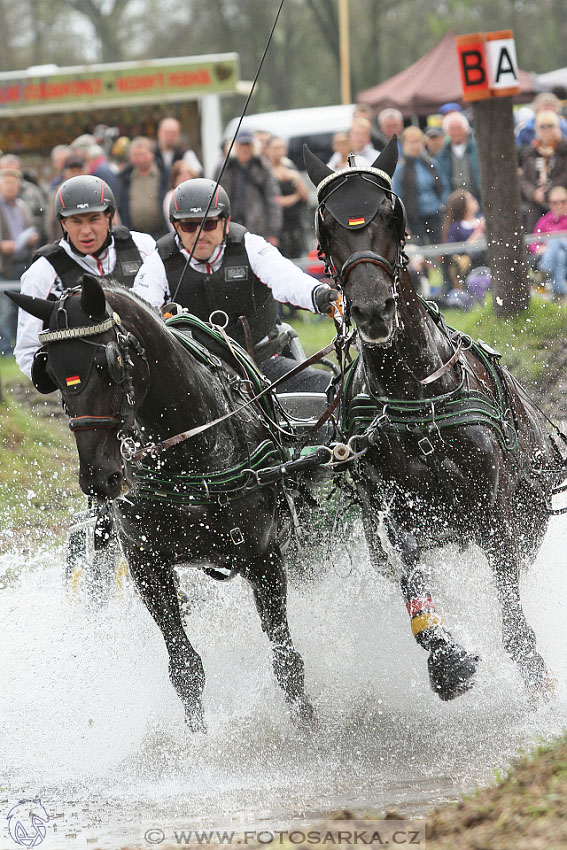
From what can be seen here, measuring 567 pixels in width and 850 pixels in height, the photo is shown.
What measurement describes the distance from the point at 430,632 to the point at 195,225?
7.95 feet

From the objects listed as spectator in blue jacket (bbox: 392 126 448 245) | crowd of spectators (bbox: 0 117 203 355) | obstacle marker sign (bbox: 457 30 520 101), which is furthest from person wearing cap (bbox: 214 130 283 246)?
obstacle marker sign (bbox: 457 30 520 101)

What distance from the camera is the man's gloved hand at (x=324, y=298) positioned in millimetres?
5523

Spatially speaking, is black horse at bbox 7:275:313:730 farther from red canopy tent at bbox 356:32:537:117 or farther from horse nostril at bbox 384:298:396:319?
red canopy tent at bbox 356:32:537:117

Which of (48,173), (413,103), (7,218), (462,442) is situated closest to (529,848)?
(462,442)

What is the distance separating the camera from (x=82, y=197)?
621 centimetres

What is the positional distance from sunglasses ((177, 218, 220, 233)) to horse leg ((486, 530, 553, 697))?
2158 mm

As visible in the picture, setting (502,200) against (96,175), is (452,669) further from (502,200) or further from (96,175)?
(96,175)

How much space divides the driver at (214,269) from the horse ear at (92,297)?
62.0 inches

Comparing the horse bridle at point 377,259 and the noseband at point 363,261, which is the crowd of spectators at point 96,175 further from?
the noseband at point 363,261

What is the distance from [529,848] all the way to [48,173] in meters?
15.1

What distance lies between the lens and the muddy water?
189 inches

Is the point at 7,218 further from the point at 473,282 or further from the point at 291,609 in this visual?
the point at 291,609

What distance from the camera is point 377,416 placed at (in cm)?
502

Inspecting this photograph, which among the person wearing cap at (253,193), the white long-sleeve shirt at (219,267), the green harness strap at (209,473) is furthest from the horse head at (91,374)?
the person wearing cap at (253,193)
